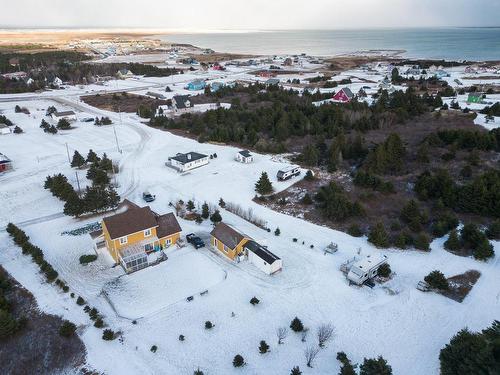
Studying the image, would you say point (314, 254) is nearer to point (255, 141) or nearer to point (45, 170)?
point (255, 141)

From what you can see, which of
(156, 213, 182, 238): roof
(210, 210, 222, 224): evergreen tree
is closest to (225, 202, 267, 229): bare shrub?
(210, 210, 222, 224): evergreen tree

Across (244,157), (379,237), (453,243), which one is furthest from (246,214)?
(453,243)

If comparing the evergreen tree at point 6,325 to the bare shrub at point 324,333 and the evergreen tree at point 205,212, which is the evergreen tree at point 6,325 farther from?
the bare shrub at point 324,333

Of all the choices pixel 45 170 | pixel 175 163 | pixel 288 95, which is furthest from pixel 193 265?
pixel 288 95

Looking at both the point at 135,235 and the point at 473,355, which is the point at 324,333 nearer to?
the point at 473,355

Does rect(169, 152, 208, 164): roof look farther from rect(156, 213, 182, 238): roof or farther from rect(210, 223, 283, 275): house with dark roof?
rect(210, 223, 283, 275): house with dark roof

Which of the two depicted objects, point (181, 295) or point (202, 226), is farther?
point (202, 226)

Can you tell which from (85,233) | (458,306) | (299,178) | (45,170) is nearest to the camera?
(458,306)
